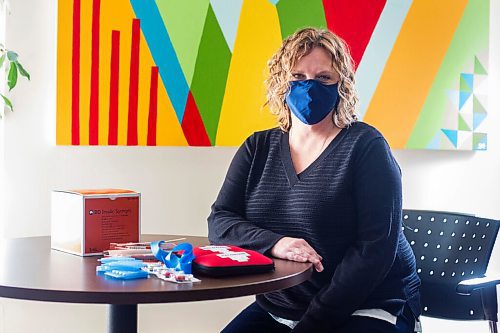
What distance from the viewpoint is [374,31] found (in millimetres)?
3500

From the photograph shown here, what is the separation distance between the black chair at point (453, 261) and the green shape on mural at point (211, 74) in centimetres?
98

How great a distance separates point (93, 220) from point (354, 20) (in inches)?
75.6

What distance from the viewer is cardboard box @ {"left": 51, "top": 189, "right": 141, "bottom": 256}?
1.95m

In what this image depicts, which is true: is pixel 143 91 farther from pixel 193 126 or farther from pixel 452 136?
pixel 452 136

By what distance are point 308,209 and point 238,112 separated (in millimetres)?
1200

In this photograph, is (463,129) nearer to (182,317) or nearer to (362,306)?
(182,317)

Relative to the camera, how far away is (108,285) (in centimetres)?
157

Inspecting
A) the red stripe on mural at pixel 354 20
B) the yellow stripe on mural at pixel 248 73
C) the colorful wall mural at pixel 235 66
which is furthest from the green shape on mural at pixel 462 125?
the yellow stripe on mural at pixel 248 73

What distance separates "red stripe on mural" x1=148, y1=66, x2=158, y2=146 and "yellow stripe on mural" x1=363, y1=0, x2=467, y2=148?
1.01 meters

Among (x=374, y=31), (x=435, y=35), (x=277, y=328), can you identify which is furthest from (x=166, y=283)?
(x=435, y=35)

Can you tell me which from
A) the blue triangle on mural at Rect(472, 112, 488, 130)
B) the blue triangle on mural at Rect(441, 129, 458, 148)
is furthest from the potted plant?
the blue triangle on mural at Rect(472, 112, 488, 130)

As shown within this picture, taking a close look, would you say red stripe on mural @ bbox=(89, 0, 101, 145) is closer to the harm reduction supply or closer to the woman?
the woman

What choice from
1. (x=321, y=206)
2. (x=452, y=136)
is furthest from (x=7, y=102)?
(x=452, y=136)

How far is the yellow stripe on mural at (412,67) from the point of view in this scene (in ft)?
11.6
